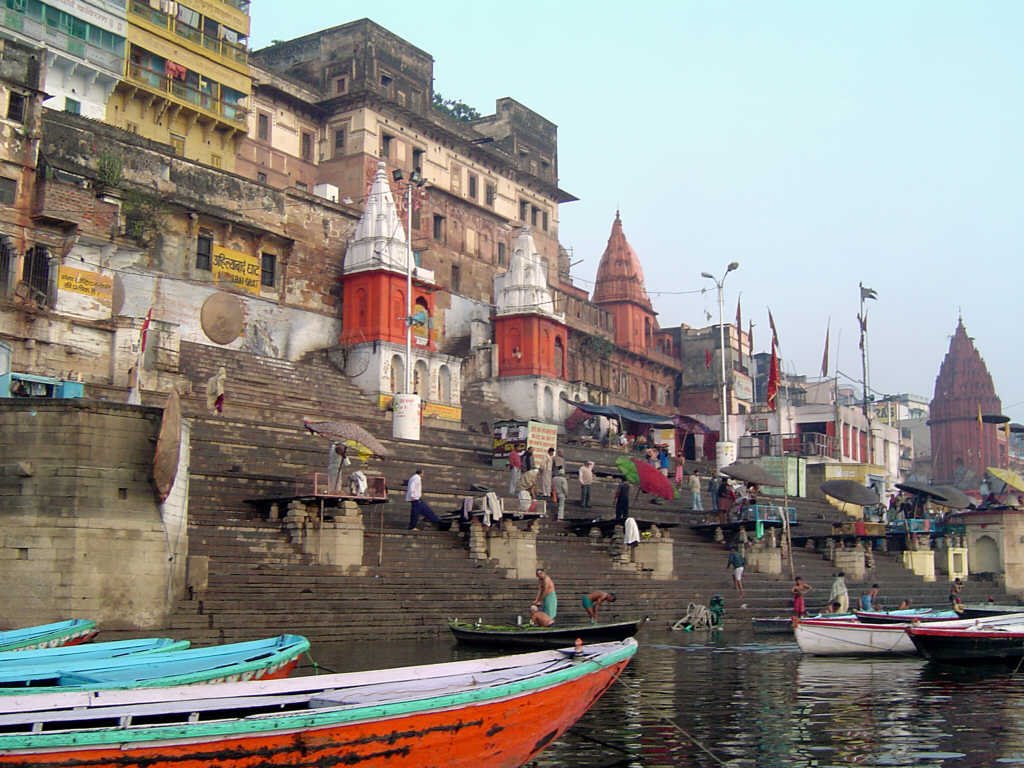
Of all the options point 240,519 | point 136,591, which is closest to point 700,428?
point 240,519

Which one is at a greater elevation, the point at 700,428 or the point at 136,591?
the point at 700,428

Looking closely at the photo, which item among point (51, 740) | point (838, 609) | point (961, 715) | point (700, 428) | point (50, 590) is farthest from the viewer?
point (700, 428)

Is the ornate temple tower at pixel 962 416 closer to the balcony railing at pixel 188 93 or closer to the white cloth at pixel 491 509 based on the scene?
the balcony railing at pixel 188 93

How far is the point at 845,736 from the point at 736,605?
16.4 meters

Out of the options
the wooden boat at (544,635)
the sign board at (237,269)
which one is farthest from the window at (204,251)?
the wooden boat at (544,635)

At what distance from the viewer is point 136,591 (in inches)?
718

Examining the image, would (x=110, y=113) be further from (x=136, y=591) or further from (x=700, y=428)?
(x=700, y=428)

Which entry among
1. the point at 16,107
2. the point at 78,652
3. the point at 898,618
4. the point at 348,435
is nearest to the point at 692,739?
the point at 78,652

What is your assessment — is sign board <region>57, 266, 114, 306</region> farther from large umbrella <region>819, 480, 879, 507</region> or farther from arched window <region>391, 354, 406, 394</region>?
large umbrella <region>819, 480, 879, 507</region>

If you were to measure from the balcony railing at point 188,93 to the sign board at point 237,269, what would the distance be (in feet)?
19.6

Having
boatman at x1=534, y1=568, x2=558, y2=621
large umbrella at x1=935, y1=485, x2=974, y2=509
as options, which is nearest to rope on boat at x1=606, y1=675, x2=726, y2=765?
boatman at x1=534, y1=568, x2=558, y2=621

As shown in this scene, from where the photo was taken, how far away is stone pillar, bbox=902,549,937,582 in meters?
38.2

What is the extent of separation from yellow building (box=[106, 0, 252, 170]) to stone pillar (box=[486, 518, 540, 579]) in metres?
19.6

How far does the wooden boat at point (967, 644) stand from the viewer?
18219 millimetres
